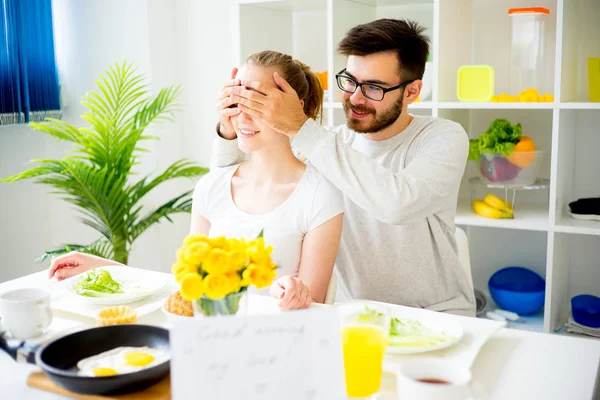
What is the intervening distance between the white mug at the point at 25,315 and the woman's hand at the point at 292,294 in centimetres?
44

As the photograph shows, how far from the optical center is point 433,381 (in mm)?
918

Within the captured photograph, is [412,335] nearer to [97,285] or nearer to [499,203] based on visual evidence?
[97,285]

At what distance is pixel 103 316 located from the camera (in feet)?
3.93

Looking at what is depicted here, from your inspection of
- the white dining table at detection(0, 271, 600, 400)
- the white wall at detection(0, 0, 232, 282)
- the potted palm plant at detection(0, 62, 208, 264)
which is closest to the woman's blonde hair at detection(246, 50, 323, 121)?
the white dining table at detection(0, 271, 600, 400)

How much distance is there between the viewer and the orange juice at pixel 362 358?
0.98 meters

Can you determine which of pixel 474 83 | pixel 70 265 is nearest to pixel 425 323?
pixel 70 265

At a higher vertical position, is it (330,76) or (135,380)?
(330,76)

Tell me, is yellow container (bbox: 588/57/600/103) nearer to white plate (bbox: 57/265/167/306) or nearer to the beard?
the beard

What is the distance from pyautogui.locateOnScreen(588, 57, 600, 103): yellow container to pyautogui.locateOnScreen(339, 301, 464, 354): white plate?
4.72 ft

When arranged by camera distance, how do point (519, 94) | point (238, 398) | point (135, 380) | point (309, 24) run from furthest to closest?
point (309, 24) < point (519, 94) < point (135, 380) < point (238, 398)

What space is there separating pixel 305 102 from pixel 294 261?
0.45m

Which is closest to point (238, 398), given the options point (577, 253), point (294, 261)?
point (294, 261)

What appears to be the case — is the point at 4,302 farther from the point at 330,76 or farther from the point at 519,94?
the point at 519,94

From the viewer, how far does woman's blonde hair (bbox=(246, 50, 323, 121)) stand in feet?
5.55
